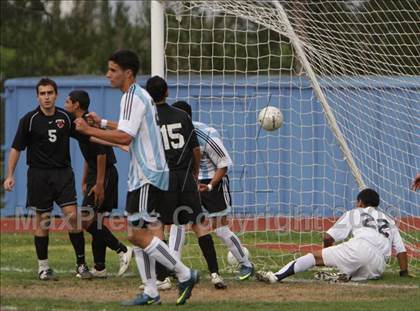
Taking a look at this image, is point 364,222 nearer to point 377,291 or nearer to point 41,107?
point 377,291

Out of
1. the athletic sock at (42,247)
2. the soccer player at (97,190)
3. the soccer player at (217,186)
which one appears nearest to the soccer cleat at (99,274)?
the soccer player at (97,190)

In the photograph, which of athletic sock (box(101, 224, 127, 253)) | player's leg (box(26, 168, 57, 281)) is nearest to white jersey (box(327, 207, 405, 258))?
athletic sock (box(101, 224, 127, 253))

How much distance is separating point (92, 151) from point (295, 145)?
636 centimetres

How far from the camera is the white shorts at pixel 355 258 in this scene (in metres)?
10.5

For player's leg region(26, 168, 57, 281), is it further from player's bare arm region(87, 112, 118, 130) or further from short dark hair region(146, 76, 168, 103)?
short dark hair region(146, 76, 168, 103)

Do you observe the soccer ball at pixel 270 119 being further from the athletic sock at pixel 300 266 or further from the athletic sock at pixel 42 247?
the athletic sock at pixel 42 247

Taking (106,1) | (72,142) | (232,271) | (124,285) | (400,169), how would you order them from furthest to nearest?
(106,1)
(72,142)
(400,169)
(232,271)
(124,285)

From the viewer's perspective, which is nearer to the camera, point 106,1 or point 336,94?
point 336,94

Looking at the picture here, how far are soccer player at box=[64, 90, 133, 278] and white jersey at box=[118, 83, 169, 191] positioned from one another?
2460 millimetres

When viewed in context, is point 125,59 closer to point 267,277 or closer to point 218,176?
point 218,176

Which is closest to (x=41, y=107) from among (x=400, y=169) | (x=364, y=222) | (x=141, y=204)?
(x=141, y=204)

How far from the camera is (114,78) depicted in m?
8.77

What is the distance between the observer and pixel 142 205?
873 centimetres

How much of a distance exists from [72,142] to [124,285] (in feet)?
32.1
